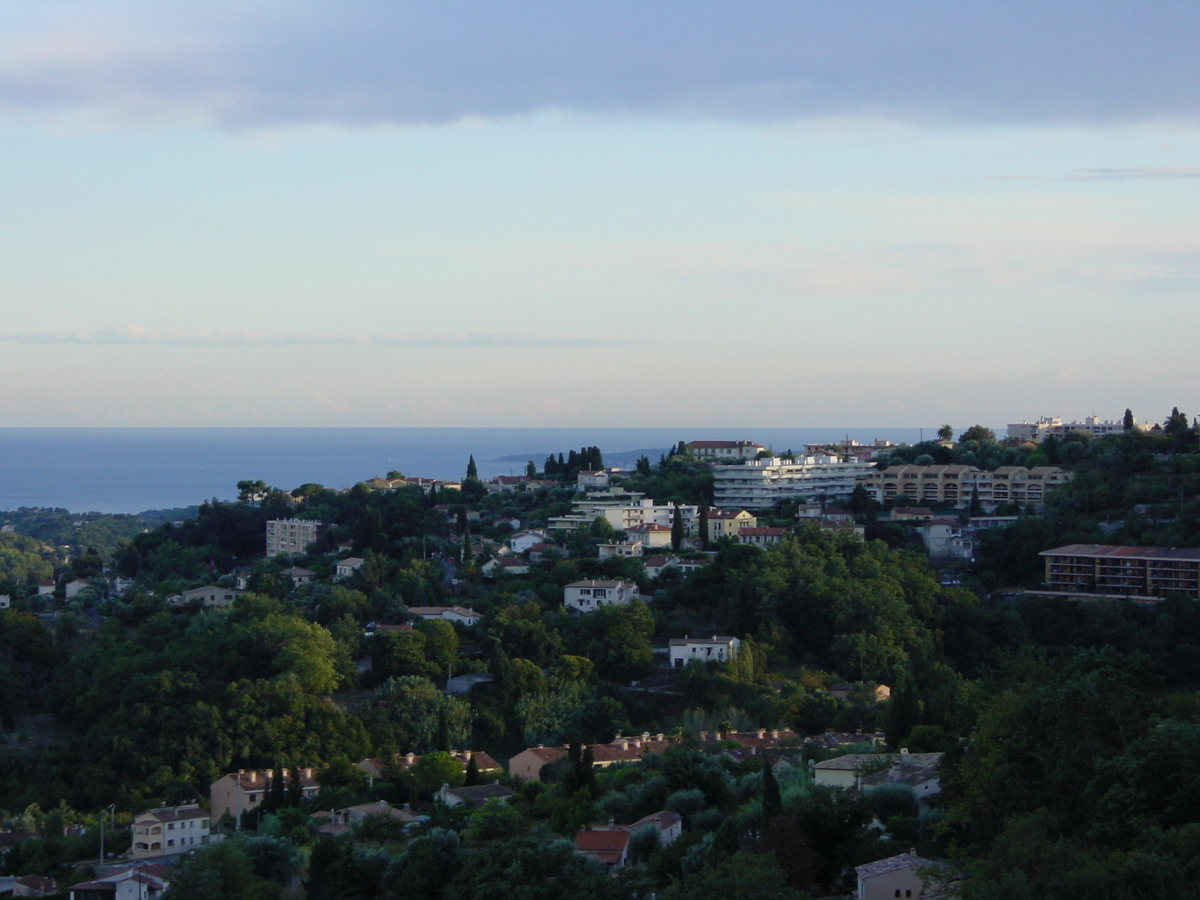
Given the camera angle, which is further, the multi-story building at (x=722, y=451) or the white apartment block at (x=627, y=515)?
the multi-story building at (x=722, y=451)

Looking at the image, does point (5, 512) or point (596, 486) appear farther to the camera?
point (5, 512)

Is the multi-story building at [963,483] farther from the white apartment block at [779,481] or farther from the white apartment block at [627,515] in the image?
the white apartment block at [627,515]

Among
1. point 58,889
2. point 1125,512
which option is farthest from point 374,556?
point 1125,512

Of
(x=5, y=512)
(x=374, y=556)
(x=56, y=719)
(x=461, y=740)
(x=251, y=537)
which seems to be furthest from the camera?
(x=5, y=512)

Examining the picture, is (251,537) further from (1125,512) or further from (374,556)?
(1125,512)

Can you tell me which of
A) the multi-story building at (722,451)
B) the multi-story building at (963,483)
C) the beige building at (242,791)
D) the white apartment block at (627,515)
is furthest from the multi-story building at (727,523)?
the beige building at (242,791)

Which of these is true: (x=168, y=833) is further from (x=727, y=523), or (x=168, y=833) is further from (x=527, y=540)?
(x=727, y=523)

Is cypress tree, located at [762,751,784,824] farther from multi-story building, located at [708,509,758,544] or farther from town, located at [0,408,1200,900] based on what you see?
multi-story building, located at [708,509,758,544]
